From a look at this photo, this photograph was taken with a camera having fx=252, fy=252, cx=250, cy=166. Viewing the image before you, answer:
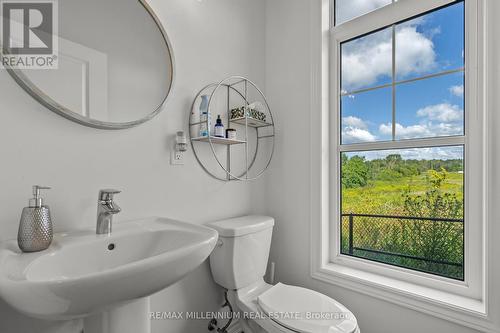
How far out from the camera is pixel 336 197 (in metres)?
1.62

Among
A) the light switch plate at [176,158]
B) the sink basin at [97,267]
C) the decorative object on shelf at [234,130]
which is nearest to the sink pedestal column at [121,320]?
the sink basin at [97,267]

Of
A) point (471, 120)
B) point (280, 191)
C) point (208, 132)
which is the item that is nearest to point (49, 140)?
point (208, 132)

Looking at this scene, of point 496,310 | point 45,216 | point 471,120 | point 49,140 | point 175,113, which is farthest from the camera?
point 175,113

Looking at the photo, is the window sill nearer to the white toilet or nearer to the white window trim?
the white window trim

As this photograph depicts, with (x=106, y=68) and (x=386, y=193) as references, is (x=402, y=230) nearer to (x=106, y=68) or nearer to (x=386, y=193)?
(x=386, y=193)

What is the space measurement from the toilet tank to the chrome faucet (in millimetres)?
533

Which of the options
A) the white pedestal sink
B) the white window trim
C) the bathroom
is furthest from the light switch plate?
the white window trim

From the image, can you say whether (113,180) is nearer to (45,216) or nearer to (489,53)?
(45,216)

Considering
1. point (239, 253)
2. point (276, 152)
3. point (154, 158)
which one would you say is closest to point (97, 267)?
point (154, 158)

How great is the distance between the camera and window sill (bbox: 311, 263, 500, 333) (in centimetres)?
109

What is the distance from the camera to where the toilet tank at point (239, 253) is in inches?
50.8

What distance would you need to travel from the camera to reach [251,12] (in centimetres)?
175

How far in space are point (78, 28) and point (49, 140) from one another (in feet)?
1.45

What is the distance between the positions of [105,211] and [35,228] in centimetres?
21
